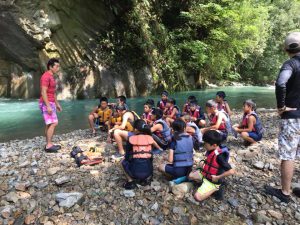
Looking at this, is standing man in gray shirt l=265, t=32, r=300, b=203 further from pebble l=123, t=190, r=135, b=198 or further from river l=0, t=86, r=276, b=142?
river l=0, t=86, r=276, b=142

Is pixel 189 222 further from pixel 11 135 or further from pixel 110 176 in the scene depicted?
pixel 11 135

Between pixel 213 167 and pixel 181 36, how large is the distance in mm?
21401

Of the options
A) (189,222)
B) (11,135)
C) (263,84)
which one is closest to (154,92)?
(11,135)

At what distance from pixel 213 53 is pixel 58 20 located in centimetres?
1397

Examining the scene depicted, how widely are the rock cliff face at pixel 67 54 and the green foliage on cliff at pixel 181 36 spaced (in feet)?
2.74

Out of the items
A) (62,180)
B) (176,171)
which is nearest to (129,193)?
(176,171)

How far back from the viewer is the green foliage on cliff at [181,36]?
71.0ft

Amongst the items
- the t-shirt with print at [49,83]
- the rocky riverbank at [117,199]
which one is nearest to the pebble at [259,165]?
the rocky riverbank at [117,199]

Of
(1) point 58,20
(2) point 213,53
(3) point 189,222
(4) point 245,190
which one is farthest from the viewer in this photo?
(2) point 213,53

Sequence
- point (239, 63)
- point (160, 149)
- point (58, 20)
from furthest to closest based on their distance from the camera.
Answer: point (239, 63), point (58, 20), point (160, 149)

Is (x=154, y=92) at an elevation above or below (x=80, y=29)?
below

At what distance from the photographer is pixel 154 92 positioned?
22625 millimetres

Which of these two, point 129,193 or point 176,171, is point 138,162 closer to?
point 129,193

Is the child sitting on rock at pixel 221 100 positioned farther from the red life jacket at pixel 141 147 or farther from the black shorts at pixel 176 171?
the red life jacket at pixel 141 147
